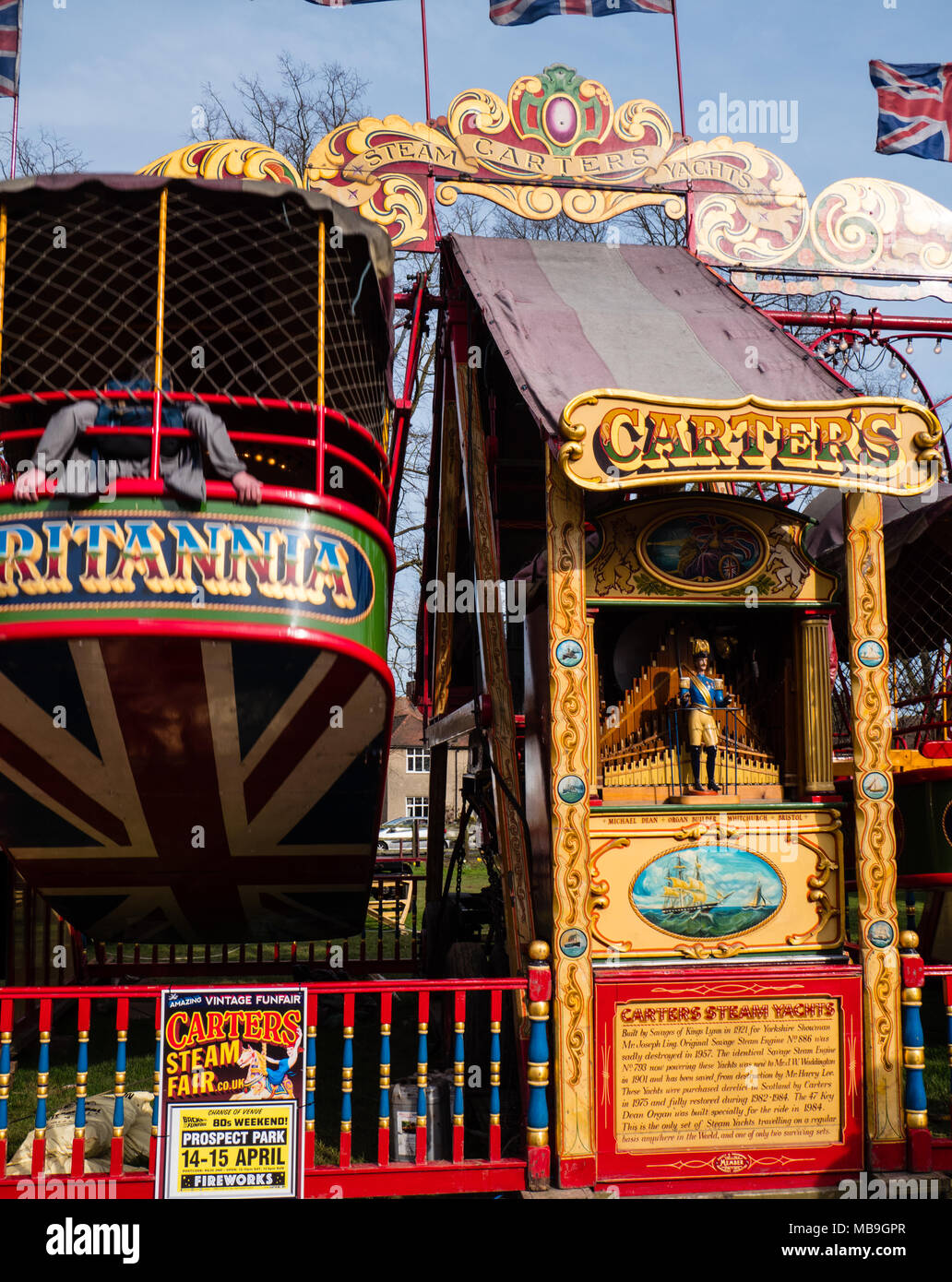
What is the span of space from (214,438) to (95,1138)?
411 centimetres

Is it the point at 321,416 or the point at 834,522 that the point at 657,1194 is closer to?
the point at 321,416

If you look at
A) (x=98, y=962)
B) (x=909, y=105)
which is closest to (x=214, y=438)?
(x=98, y=962)

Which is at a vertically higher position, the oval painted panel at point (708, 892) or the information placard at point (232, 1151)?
the oval painted panel at point (708, 892)

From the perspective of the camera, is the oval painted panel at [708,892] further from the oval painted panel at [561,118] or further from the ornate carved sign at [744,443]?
the oval painted panel at [561,118]

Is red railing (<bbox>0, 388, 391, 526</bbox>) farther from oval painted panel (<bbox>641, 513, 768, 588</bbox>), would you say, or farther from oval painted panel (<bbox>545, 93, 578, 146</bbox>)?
oval painted panel (<bbox>545, 93, 578, 146</bbox>)

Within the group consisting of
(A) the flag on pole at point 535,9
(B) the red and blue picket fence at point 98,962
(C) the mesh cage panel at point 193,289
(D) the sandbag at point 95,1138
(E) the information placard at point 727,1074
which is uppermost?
(A) the flag on pole at point 535,9

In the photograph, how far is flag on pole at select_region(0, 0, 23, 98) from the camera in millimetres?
8984

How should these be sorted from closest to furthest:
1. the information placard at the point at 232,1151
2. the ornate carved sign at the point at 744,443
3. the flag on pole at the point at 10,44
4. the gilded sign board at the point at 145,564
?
the information placard at the point at 232,1151 < the gilded sign board at the point at 145,564 < the ornate carved sign at the point at 744,443 < the flag on pole at the point at 10,44

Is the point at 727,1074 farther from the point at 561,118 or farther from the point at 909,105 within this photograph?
the point at 909,105

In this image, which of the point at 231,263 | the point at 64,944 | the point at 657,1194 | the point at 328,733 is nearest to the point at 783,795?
the point at 657,1194

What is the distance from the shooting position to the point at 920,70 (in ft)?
34.7

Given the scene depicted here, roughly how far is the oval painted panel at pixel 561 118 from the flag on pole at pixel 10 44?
14.5 ft

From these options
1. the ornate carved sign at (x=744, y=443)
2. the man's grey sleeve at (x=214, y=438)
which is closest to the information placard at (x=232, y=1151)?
the man's grey sleeve at (x=214, y=438)

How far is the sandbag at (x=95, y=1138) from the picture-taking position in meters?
5.93
